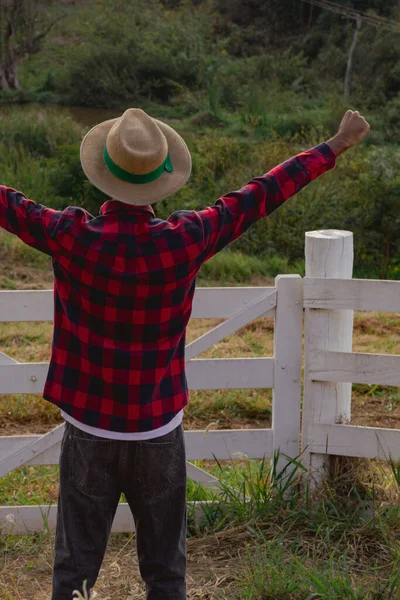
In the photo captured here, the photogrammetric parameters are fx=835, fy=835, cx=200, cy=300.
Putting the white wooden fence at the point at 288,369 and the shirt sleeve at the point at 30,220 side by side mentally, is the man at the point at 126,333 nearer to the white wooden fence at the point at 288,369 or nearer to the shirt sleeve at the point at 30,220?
the shirt sleeve at the point at 30,220

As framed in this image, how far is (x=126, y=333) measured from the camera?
7.16ft

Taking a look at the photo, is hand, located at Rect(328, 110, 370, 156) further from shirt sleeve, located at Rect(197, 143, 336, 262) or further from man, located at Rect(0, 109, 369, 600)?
man, located at Rect(0, 109, 369, 600)

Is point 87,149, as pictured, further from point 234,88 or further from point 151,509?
point 234,88

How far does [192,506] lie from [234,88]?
75.8ft

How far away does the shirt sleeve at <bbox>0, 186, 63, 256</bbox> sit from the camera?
220 cm

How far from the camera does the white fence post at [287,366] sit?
349 cm

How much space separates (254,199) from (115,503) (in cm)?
94

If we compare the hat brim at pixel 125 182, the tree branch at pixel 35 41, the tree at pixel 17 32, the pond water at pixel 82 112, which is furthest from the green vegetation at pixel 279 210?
the tree branch at pixel 35 41

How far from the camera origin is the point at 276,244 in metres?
9.80

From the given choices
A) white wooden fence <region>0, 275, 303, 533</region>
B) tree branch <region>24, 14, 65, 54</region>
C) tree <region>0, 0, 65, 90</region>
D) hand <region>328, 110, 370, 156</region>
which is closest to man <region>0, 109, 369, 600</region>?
hand <region>328, 110, 370, 156</region>

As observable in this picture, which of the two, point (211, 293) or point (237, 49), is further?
point (237, 49)

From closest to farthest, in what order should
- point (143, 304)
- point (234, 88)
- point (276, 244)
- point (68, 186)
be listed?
point (143, 304)
point (276, 244)
point (68, 186)
point (234, 88)

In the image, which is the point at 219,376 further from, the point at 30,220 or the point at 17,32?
the point at 17,32

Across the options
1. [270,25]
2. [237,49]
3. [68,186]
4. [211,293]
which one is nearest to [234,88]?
→ [237,49]
